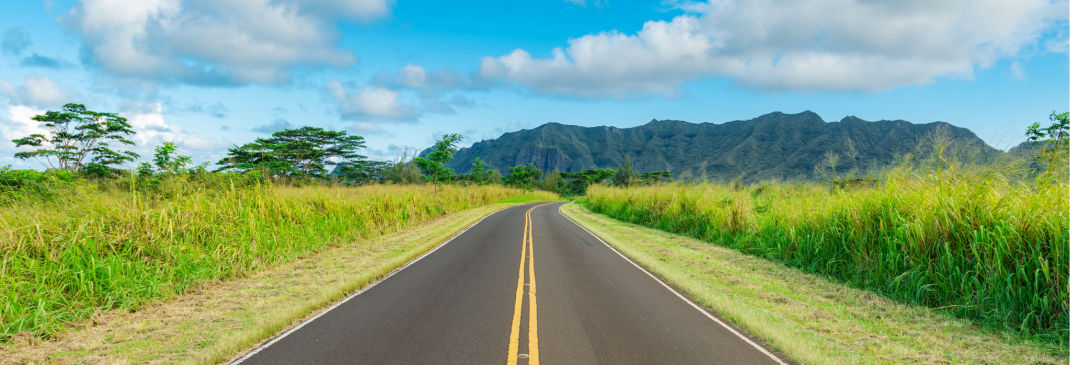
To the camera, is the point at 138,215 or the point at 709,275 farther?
the point at 709,275

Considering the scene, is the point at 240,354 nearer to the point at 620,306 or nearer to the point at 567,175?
the point at 620,306

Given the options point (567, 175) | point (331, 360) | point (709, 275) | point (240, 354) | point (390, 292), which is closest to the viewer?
point (331, 360)

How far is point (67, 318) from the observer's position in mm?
6316

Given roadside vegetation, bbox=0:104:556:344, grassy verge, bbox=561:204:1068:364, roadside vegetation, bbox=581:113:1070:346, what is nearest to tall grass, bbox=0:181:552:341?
roadside vegetation, bbox=0:104:556:344

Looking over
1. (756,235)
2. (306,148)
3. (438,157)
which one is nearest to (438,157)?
(438,157)

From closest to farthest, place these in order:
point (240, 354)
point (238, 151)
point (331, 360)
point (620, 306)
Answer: point (331, 360), point (240, 354), point (620, 306), point (238, 151)

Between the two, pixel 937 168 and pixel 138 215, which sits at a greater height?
pixel 937 168

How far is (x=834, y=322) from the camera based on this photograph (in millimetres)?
6562

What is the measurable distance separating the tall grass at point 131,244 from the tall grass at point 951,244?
545 inches

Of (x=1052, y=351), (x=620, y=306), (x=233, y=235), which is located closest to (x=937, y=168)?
(x=1052, y=351)

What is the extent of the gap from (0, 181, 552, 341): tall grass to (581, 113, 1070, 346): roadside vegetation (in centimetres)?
1382

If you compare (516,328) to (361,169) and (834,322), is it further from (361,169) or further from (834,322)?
(361,169)

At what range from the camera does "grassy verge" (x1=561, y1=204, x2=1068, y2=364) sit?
5.18 metres

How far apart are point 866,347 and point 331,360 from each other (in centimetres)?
685
